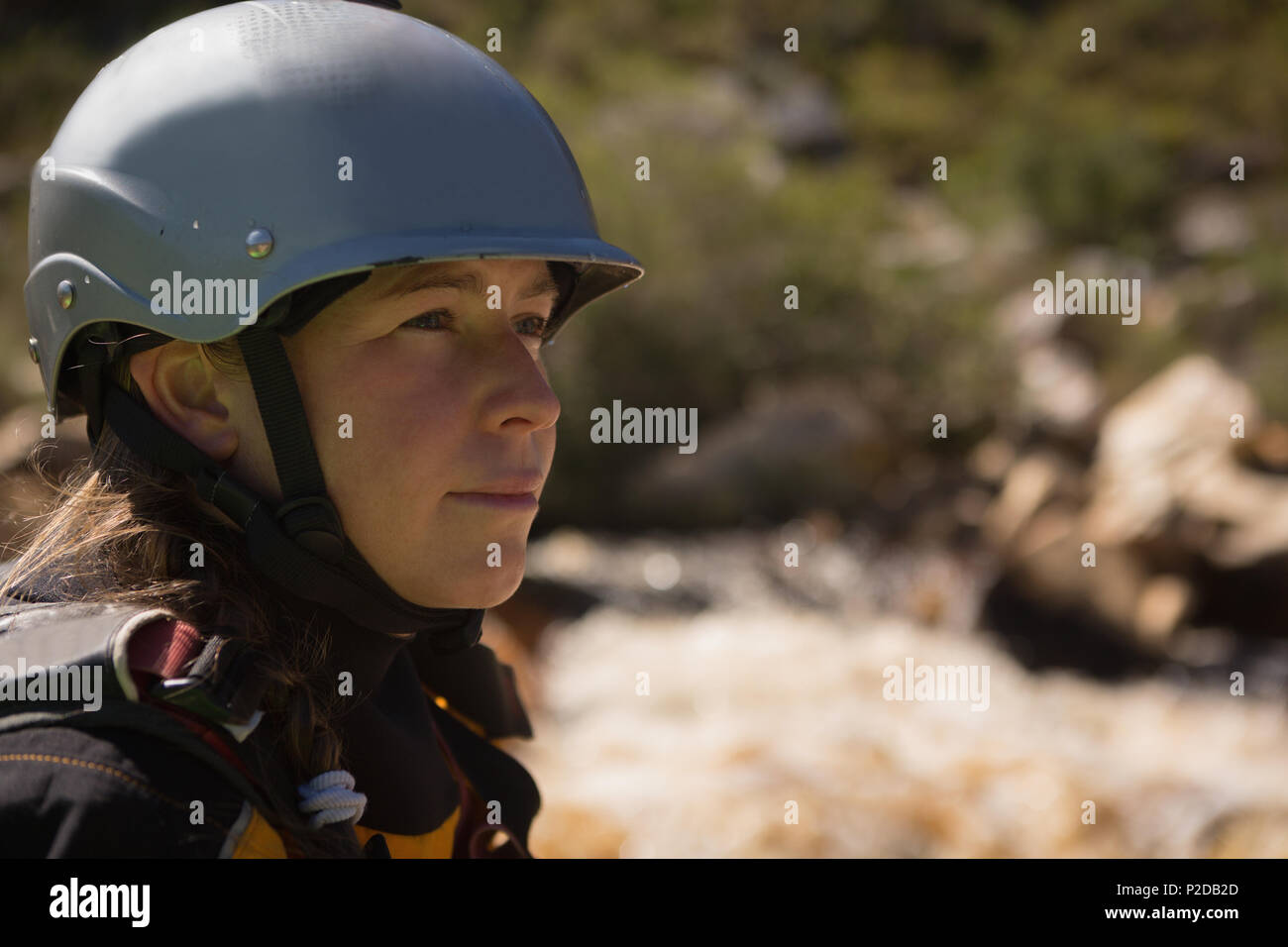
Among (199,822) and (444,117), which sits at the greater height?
(444,117)

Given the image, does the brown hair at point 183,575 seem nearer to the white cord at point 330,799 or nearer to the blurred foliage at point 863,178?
the white cord at point 330,799

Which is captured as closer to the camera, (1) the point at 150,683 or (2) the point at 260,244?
(1) the point at 150,683

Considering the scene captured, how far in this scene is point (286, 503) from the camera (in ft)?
4.54

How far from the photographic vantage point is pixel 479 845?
5.40 ft

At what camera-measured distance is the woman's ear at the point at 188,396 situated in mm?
1424

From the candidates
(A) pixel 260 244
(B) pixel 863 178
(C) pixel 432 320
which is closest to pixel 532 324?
(C) pixel 432 320

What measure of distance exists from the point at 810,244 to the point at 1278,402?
491 centimetres

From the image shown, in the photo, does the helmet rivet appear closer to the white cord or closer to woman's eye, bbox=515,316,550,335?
woman's eye, bbox=515,316,550,335

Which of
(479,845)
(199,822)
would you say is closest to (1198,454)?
(479,845)

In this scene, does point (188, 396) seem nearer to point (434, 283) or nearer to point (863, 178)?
point (434, 283)

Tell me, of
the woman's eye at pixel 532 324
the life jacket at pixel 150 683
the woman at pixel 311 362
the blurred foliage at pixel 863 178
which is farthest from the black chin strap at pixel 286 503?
the blurred foliage at pixel 863 178

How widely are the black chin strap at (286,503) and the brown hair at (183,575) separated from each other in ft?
0.11

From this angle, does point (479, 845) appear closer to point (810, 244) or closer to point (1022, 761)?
point (1022, 761)

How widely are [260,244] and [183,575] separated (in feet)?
1.27
